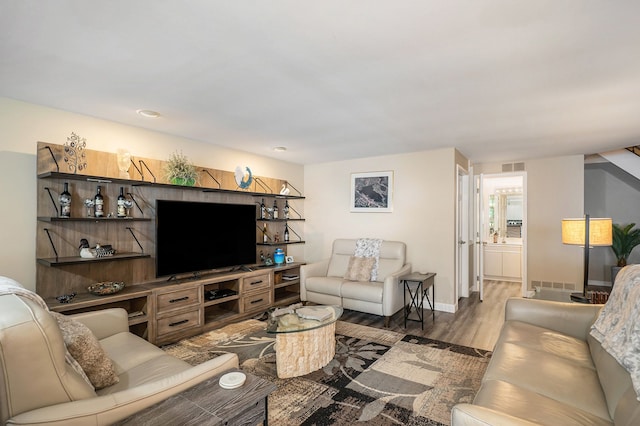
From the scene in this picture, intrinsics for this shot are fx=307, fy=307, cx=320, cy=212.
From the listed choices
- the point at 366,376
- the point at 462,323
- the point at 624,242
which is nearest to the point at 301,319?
the point at 366,376

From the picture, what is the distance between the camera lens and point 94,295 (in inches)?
112

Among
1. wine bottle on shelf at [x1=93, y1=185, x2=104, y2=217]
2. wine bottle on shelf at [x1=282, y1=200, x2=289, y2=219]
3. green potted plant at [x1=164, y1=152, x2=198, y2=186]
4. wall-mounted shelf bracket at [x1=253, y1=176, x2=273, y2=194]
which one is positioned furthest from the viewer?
wine bottle on shelf at [x1=282, y1=200, x2=289, y2=219]

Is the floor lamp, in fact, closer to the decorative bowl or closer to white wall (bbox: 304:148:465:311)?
white wall (bbox: 304:148:465:311)

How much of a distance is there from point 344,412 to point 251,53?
241 cm

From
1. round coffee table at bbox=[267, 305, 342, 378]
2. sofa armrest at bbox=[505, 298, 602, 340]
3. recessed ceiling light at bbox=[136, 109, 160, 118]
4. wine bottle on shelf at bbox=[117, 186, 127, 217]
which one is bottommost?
round coffee table at bbox=[267, 305, 342, 378]

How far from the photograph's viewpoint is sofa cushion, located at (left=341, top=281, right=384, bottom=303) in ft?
12.6

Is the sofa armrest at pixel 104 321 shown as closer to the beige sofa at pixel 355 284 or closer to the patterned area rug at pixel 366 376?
the patterned area rug at pixel 366 376

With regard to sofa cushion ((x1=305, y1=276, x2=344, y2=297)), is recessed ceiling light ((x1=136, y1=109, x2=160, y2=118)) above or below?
above

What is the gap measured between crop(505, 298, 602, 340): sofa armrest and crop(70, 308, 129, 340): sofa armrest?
10.5ft

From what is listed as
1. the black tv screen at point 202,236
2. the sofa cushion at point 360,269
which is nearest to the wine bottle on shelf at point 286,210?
the black tv screen at point 202,236

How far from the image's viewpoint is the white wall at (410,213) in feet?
14.4

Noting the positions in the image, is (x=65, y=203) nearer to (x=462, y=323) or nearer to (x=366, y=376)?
(x=366, y=376)

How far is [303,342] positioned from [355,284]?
1.62m

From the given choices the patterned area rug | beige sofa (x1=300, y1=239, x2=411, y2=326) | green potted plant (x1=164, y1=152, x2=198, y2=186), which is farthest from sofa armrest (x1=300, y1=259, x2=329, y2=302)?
green potted plant (x1=164, y1=152, x2=198, y2=186)
